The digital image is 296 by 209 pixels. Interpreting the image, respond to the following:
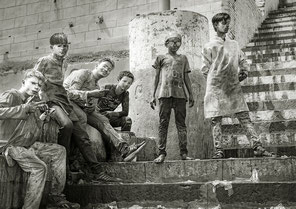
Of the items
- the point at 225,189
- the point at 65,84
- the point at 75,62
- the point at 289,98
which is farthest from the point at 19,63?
the point at 225,189

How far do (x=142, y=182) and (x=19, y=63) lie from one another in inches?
351

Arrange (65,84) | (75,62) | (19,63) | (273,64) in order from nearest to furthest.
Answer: (65,84) → (273,64) → (75,62) → (19,63)

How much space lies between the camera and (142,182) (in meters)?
4.91

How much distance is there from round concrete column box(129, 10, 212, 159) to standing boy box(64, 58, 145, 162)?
1.46 meters

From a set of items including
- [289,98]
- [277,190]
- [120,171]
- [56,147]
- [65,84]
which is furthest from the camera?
[289,98]

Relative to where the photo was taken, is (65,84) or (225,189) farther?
(65,84)

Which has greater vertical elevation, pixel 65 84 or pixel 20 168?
pixel 65 84

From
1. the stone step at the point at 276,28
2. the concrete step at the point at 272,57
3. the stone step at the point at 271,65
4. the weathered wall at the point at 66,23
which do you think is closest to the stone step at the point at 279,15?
the stone step at the point at 276,28

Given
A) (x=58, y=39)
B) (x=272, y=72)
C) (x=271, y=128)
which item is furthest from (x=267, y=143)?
(x=58, y=39)

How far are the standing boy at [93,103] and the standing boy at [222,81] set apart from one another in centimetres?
110

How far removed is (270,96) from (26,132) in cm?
470

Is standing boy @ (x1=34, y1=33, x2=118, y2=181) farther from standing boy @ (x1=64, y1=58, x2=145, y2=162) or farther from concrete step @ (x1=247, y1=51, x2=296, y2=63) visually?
concrete step @ (x1=247, y1=51, x2=296, y2=63)

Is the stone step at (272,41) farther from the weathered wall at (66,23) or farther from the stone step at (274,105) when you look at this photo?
the stone step at (274,105)

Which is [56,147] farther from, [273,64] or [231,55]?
[273,64]
